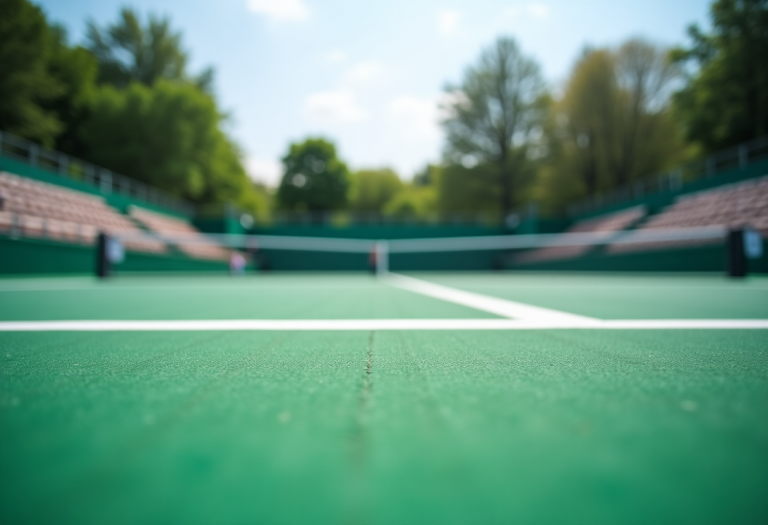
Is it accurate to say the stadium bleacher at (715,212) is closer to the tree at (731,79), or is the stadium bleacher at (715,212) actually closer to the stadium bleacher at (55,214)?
the tree at (731,79)

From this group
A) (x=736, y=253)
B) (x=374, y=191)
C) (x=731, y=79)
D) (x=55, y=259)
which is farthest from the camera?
(x=374, y=191)

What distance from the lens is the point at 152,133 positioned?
2397 cm

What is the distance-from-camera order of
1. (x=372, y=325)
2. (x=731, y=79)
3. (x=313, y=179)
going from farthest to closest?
1. (x=313, y=179)
2. (x=731, y=79)
3. (x=372, y=325)

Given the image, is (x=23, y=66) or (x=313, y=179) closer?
(x=23, y=66)

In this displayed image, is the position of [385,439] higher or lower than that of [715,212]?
lower

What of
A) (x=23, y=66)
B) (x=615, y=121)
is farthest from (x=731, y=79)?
(x=23, y=66)

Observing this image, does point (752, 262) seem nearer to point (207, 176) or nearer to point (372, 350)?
point (372, 350)

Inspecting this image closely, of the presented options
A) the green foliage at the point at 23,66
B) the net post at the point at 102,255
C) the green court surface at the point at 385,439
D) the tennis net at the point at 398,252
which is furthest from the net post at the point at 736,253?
the green foliage at the point at 23,66

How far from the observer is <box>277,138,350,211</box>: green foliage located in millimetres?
37781

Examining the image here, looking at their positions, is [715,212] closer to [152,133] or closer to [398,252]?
[398,252]

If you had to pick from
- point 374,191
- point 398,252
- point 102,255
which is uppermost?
point 374,191

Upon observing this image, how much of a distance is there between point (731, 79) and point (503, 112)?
12584mm

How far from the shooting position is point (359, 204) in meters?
59.5

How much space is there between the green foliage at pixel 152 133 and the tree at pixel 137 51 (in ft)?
11.9
